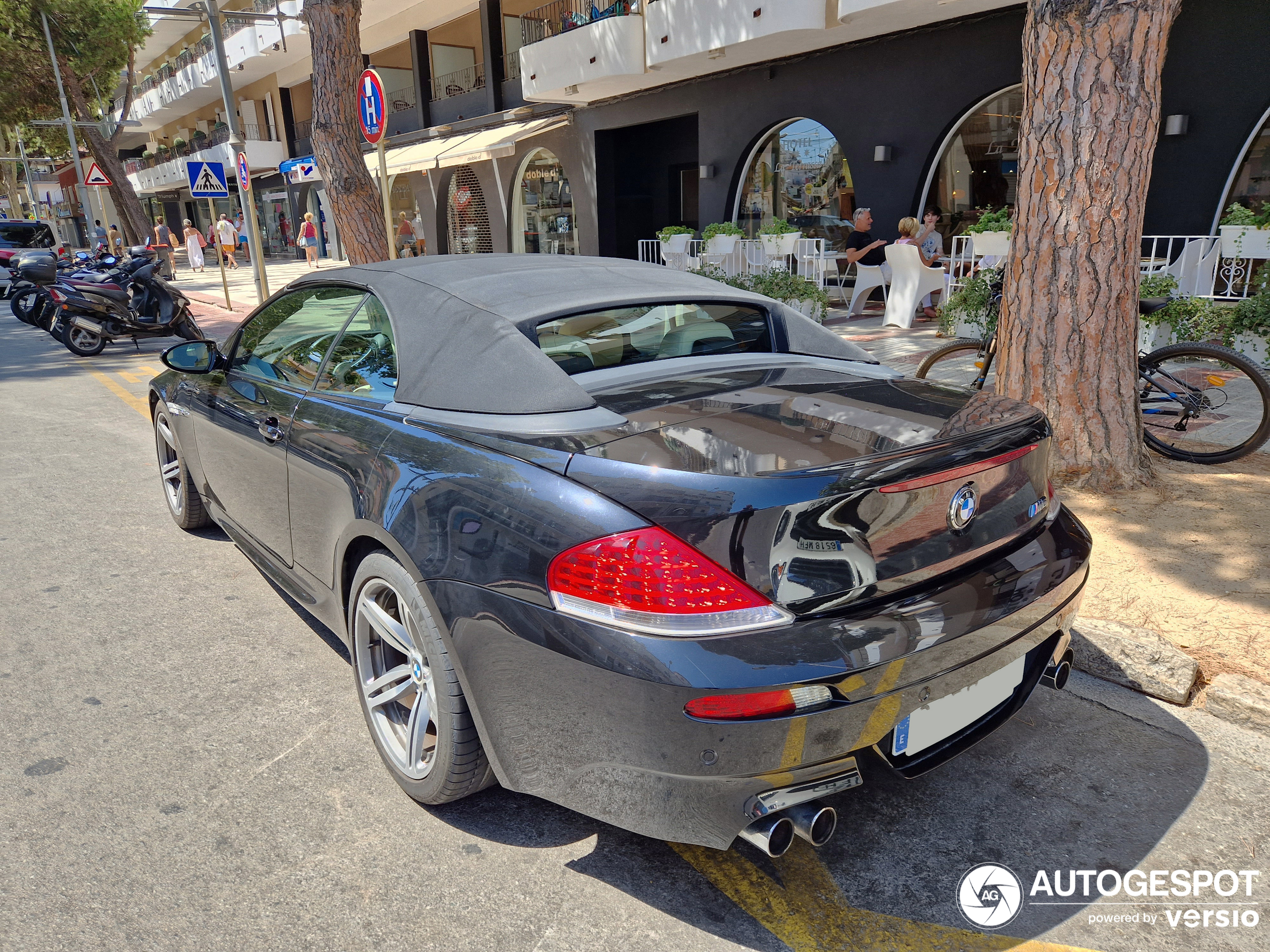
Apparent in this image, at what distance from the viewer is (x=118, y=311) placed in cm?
1208

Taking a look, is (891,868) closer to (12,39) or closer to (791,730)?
(791,730)

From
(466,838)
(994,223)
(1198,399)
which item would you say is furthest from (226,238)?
(466,838)

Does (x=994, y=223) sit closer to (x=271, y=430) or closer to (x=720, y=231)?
(x=720, y=231)

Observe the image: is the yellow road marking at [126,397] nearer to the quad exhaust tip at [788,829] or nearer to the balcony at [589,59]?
the quad exhaust tip at [788,829]

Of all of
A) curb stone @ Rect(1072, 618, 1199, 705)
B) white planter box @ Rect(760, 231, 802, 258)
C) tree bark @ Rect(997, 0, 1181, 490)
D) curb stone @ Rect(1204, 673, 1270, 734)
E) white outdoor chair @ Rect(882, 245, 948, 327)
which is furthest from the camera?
white planter box @ Rect(760, 231, 802, 258)

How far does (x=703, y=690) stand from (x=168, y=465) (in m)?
4.24

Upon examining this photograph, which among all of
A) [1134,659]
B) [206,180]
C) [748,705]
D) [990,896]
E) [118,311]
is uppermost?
[206,180]

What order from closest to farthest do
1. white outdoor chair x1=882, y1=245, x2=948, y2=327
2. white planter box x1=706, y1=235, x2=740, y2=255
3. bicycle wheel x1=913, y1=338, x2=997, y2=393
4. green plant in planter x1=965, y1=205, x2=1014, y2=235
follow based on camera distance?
bicycle wheel x1=913, y1=338, x2=997, y2=393
green plant in planter x1=965, y1=205, x2=1014, y2=235
white outdoor chair x1=882, y1=245, x2=948, y2=327
white planter box x1=706, y1=235, x2=740, y2=255

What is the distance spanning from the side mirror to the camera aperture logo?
3417 millimetres

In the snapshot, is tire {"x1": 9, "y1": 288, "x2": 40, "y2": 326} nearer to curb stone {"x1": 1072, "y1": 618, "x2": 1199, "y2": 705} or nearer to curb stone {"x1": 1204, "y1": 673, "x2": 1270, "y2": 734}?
curb stone {"x1": 1072, "y1": 618, "x2": 1199, "y2": 705}

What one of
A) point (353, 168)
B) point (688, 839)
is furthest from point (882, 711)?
point (353, 168)

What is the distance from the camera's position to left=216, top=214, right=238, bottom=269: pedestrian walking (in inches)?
936

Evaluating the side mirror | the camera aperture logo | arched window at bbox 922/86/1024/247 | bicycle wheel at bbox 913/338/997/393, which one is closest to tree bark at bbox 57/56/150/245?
arched window at bbox 922/86/1024/247

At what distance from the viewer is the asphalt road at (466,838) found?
203 centimetres
